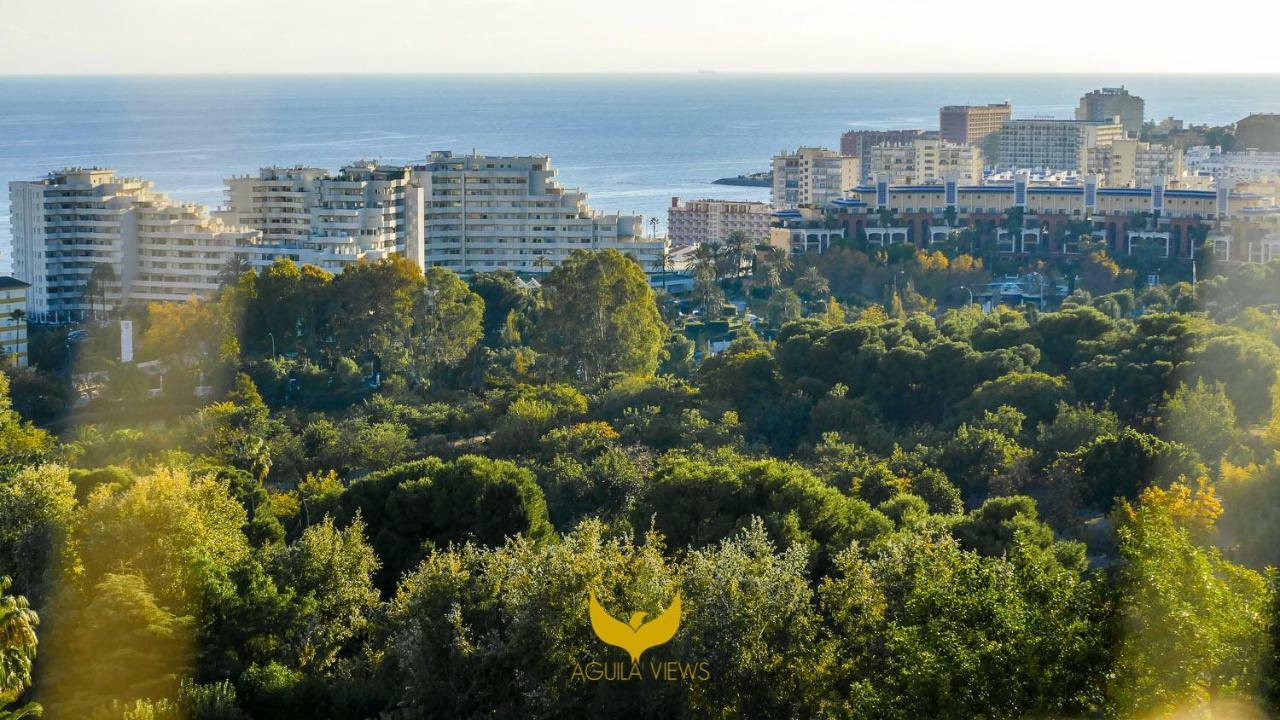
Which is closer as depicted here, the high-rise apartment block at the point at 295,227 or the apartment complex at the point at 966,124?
the high-rise apartment block at the point at 295,227

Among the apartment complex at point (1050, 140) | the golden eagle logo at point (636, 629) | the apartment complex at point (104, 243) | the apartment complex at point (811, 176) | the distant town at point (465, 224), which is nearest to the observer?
the golden eagle logo at point (636, 629)

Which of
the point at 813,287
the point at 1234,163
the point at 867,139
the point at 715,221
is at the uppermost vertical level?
the point at 867,139

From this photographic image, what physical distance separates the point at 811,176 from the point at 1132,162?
13.7 m

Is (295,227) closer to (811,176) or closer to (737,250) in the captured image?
(737,250)

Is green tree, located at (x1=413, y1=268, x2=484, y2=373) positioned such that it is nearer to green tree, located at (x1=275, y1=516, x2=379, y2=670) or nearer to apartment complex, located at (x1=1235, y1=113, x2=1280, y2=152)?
green tree, located at (x1=275, y1=516, x2=379, y2=670)

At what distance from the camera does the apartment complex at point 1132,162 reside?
232 ft

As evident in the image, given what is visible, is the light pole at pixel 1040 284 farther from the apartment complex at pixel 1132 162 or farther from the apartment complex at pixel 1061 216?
the apartment complex at pixel 1132 162

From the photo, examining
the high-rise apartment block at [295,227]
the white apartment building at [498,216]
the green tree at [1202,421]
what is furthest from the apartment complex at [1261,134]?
the green tree at [1202,421]

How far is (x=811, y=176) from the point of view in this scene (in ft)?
237

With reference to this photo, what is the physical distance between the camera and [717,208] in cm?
6022

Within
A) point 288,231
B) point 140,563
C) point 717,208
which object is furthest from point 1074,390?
point 717,208

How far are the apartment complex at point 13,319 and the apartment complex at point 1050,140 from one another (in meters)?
60.3

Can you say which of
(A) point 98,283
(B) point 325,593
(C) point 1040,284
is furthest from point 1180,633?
(A) point 98,283

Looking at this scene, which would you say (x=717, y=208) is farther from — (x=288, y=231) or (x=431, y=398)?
(x=431, y=398)
